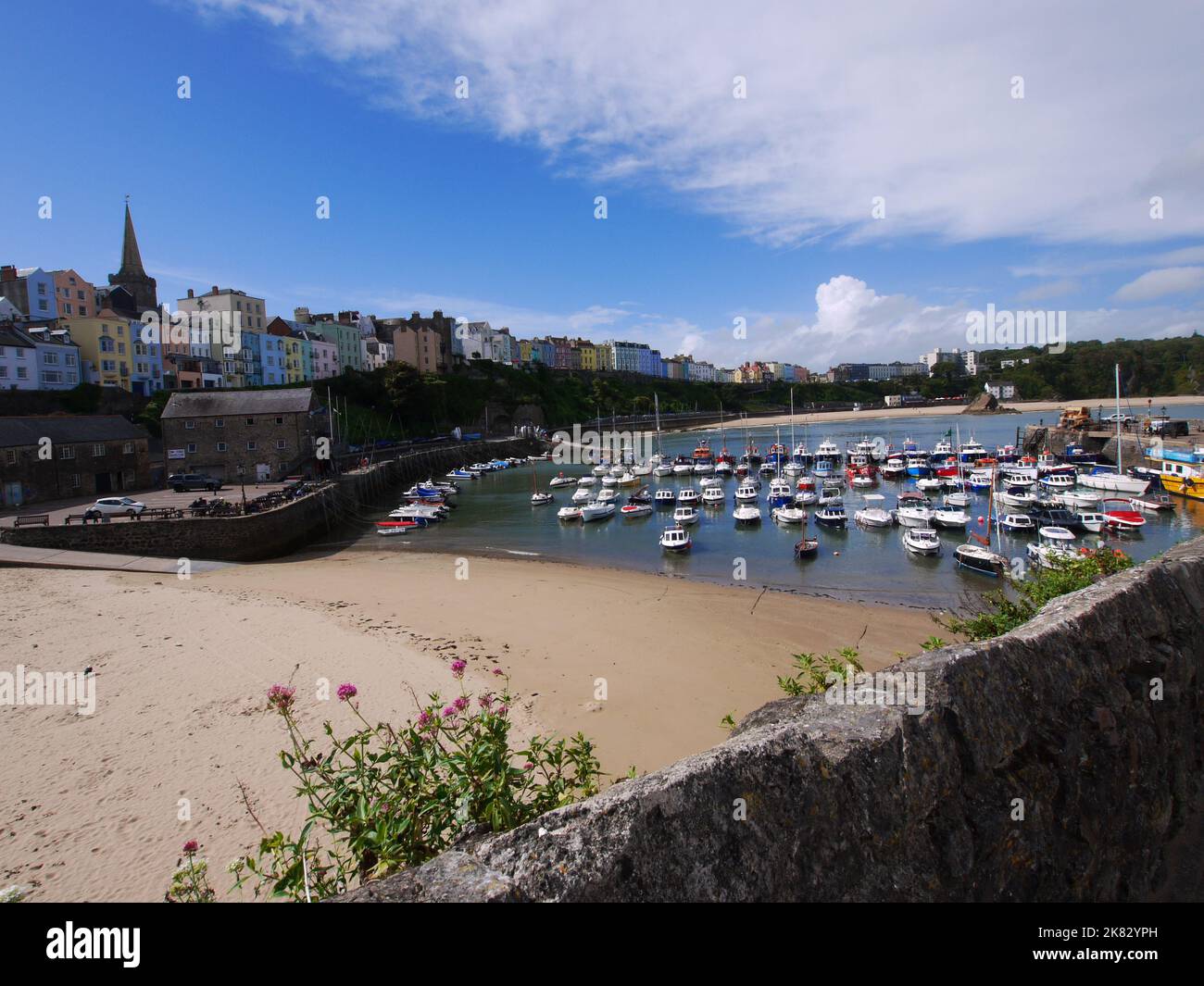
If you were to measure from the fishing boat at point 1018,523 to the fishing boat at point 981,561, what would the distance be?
6.96 meters

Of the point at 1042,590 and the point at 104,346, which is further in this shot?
the point at 104,346

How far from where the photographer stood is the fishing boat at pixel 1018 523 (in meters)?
33.2

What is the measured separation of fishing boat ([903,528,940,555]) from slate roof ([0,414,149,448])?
41.9m

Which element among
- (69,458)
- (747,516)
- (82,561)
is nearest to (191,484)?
(69,458)

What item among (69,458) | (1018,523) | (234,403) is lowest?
(1018,523)

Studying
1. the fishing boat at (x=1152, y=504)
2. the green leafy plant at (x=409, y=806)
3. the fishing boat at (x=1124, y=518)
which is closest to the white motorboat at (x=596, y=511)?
the fishing boat at (x=1124, y=518)

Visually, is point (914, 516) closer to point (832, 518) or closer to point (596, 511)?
point (832, 518)

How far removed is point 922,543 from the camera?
29656 millimetres

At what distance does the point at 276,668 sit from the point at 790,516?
2855 centimetres

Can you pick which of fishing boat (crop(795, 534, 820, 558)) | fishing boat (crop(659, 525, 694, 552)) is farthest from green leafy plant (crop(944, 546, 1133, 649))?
fishing boat (crop(659, 525, 694, 552))

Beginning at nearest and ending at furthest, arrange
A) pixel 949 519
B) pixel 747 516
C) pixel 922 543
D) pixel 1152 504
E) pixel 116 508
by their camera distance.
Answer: pixel 922 543
pixel 116 508
pixel 949 519
pixel 1152 504
pixel 747 516

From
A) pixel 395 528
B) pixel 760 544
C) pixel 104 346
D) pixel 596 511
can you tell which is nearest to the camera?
pixel 760 544

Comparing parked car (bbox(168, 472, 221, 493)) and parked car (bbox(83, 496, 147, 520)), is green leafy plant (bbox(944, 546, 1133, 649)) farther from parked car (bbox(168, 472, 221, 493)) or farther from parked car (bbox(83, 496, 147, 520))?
parked car (bbox(168, 472, 221, 493))
